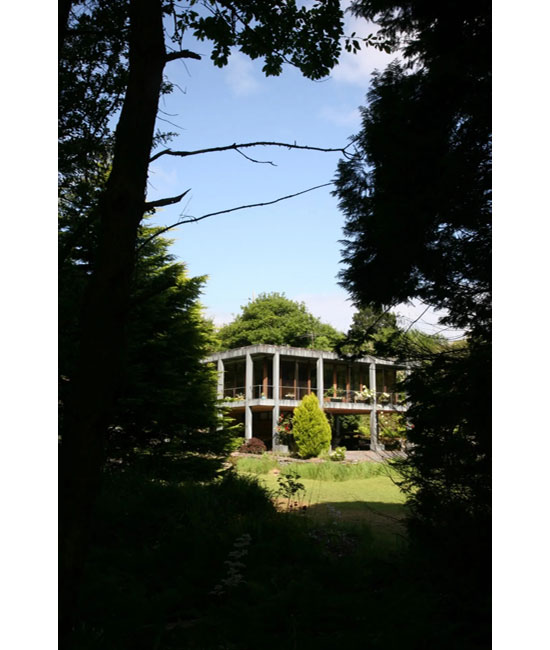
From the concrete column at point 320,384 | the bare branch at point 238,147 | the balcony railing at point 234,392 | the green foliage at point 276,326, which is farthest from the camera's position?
the green foliage at point 276,326

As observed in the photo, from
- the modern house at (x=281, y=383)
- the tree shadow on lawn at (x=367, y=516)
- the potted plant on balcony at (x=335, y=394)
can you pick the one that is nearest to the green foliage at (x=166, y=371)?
the tree shadow on lawn at (x=367, y=516)

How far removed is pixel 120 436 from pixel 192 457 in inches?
58.6

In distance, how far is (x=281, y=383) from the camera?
2939cm

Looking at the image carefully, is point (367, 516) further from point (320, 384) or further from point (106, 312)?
point (320, 384)

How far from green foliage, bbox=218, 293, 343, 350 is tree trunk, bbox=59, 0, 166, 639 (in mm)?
37546

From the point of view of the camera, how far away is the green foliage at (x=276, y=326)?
133 feet

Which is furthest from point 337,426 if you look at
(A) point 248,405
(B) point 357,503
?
(B) point 357,503

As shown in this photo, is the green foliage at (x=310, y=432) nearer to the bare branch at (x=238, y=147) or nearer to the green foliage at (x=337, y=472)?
the green foliage at (x=337, y=472)

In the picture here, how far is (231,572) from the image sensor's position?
412 cm

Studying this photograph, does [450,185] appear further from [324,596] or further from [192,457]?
[192,457]

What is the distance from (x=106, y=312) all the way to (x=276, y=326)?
3944 cm

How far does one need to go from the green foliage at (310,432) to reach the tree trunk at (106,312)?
61.9ft

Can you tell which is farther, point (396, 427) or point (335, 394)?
point (335, 394)

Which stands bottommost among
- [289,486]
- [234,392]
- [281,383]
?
[234,392]
